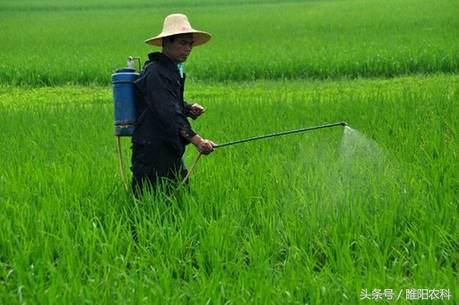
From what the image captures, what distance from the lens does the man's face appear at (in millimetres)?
3615

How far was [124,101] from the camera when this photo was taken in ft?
12.2

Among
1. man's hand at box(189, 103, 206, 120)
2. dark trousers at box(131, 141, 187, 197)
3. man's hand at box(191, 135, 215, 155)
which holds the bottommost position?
dark trousers at box(131, 141, 187, 197)

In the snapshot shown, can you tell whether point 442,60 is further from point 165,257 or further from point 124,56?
point 165,257

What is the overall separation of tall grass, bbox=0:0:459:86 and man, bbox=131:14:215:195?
8756mm

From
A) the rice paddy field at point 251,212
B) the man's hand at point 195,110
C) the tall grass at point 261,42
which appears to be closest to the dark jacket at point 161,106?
the man's hand at point 195,110

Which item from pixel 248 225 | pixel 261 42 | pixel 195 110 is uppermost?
pixel 195 110

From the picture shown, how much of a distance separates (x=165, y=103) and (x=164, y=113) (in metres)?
0.05

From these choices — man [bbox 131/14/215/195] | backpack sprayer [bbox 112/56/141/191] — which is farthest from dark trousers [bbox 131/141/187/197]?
backpack sprayer [bbox 112/56/141/191]

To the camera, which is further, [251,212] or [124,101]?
[124,101]

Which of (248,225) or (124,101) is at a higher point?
(124,101)

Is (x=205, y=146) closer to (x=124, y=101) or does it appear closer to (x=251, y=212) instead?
(x=251, y=212)

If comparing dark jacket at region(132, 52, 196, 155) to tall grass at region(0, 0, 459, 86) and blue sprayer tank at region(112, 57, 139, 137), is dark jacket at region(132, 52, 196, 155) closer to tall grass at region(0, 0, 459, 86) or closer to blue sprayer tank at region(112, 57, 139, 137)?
blue sprayer tank at region(112, 57, 139, 137)

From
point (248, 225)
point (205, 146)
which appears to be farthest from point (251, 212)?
point (205, 146)

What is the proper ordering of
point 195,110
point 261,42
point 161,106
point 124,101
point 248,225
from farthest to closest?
point 261,42 → point 195,110 → point 124,101 → point 161,106 → point 248,225
